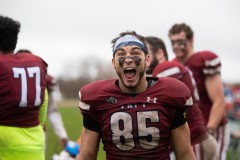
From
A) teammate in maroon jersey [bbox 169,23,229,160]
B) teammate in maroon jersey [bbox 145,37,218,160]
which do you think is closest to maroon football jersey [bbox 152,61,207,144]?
teammate in maroon jersey [bbox 145,37,218,160]

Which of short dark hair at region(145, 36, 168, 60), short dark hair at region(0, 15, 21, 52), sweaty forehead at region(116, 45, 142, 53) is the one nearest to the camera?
sweaty forehead at region(116, 45, 142, 53)

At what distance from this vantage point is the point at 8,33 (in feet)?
16.9

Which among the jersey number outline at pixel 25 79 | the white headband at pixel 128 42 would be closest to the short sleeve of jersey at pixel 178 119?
the white headband at pixel 128 42

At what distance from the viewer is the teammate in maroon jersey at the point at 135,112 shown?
3.97m

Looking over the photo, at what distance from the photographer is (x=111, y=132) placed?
159 inches

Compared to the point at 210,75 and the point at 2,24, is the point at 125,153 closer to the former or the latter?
the point at 2,24

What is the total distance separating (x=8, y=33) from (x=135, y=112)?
1.70 meters

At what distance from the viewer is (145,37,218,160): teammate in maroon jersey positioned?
5.46 meters

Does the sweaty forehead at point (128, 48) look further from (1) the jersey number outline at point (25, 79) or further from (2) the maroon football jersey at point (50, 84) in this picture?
(2) the maroon football jersey at point (50, 84)

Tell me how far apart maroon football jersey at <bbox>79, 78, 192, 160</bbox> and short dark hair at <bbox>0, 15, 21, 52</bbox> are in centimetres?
130

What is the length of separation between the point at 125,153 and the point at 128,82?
1.57 feet

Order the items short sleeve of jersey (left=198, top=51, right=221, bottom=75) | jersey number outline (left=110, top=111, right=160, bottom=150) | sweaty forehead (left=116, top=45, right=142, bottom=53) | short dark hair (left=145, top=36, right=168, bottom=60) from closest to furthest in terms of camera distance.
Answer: jersey number outline (left=110, top=111, right=160, bottom=150), sweaty forehead (left=116, top=45, right=142, bottom=53), short dark hair (left=145, top=36, right=168, bottom=60), short sleeve of jersey (left=198, top=51, right=221, bottom=75)

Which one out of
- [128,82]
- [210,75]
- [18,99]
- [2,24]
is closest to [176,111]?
[128,82]

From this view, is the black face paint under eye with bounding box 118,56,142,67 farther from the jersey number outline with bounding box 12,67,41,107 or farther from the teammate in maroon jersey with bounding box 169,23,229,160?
the teammate in maroon jersey with bounding box 169,23,229,160
